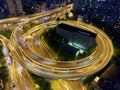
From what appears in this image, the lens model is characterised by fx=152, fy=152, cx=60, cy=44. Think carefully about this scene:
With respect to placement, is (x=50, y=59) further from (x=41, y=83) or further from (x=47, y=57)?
(x=41, y=83)

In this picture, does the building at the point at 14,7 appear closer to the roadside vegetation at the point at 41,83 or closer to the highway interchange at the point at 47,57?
the highway interchange at the point at 47,57

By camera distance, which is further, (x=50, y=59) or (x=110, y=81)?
(x=50, y=59)

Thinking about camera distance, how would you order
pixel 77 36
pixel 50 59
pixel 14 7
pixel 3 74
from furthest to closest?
pixel 14 7 < pixel 77 36 < pixel 50 59 < pixel 3 74

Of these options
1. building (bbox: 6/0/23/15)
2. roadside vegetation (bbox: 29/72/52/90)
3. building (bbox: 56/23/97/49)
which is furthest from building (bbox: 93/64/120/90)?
building (bbox: 6/0/23/15)

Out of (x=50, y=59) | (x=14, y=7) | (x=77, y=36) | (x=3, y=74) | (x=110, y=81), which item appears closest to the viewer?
(x=110, y=81)

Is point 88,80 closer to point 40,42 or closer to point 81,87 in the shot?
point 81,87

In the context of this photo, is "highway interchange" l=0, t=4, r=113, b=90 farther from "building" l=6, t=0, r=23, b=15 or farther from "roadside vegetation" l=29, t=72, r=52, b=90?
"building" l=6, t=0, r=23, b=15

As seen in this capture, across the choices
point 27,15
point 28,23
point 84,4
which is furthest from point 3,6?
point 84,4

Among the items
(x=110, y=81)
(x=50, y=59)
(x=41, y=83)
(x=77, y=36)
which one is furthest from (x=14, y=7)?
(x=110, y=81)
